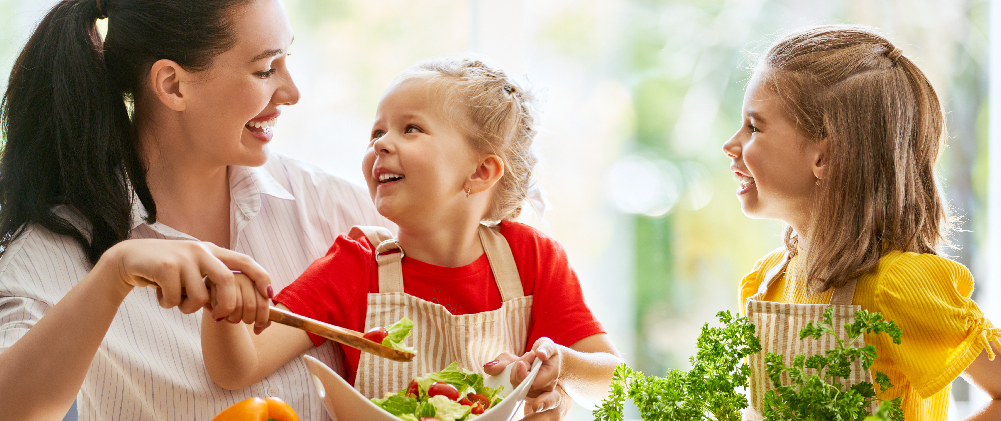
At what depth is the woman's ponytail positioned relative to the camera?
1.33 meters

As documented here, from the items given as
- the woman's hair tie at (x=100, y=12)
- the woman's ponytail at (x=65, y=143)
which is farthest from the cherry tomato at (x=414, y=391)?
the woman's hair tie at (x=100, y=12)

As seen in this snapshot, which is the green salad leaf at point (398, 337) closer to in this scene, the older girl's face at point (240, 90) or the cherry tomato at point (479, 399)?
the cherry tomato at point (479, 399)

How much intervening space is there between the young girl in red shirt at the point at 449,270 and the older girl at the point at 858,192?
39 centimetres

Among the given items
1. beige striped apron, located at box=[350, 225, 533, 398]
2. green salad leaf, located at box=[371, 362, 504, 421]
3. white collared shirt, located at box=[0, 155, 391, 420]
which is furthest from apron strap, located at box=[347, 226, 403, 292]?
green salad leaf, located at box=[371, 362, 504, 421]

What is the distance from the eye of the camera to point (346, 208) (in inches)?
67.5

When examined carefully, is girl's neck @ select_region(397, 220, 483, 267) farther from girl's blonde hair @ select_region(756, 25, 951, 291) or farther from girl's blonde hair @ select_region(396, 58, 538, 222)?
girl's blonde hair @ select_region(756, 25, 951, 291)

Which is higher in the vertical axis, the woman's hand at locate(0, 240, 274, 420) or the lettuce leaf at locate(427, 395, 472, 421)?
the woman's hand at locate(0, 240, 274, 420)

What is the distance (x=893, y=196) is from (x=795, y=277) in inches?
9.0

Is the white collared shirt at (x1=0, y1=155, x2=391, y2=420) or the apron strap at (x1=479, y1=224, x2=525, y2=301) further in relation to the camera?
the apron strap at (x1=479, y1=224, x2=525, y2=301)

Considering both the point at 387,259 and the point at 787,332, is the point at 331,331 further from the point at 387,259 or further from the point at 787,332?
the point at 787,332

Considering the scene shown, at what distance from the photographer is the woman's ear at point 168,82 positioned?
1421mm

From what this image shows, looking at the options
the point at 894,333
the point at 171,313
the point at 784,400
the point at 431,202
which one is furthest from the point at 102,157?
the point at 894,333

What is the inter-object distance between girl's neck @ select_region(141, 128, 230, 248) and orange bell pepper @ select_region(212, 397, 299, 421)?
1.74ft

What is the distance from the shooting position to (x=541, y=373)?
4.09ft
